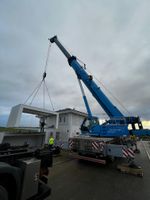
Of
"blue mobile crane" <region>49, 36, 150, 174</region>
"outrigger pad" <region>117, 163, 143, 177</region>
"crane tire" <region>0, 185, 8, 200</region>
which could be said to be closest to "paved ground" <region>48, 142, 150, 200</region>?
"outrigger pad" <region>117, 163, 143, 177</region>

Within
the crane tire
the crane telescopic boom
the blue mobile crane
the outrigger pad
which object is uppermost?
the crane telescopic boom

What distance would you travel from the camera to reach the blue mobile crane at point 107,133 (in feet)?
19.5

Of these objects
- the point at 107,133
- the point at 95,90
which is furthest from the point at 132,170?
the point at 95,90

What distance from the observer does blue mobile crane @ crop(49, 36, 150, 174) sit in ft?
19.5

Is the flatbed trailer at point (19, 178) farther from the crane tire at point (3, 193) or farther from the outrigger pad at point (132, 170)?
the outrigger pad at point (132, 170)

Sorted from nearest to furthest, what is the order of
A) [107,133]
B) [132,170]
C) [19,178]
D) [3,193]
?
[3,193]
[19,178]
[132,170]
[107,133]

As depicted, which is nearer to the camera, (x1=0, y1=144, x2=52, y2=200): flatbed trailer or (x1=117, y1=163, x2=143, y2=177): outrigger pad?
(x1=0, y1=144, x2=52, y2=200): flatbed trailer

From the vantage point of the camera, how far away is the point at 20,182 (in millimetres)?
2234

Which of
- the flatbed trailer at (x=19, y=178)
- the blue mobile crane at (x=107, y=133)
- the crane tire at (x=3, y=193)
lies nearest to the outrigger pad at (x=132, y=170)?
the blue mobile crane at (x=107, y=133)

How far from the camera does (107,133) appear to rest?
784 centimetres

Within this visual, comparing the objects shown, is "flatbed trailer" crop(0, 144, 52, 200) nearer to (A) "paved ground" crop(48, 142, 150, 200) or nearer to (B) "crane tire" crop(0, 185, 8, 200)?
(B) "crane tire" crop(0, 185, 8, 200)

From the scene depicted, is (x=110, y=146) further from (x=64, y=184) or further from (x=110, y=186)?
(x=64, y=184)

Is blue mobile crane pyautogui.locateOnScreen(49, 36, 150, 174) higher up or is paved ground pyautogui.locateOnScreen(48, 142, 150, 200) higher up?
blue mobile crane pyautogui.locateOnScreen(49, 36, 150, 174)

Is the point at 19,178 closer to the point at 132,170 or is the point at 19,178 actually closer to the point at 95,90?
the point at 132,170
